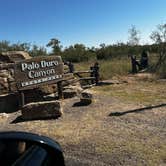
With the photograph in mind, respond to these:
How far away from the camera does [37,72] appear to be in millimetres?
12875

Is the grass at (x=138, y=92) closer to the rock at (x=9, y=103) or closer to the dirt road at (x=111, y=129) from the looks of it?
the dirt road at (x=111, y=129)

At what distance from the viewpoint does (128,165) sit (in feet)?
20.5

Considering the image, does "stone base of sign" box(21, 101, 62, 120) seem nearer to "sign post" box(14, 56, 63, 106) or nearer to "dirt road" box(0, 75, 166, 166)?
"dirt road" box(0, 75, 166, 166)

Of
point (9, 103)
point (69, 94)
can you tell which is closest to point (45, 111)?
point (69, 94)

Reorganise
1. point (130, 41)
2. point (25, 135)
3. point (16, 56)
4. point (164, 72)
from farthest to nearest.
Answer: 1. point (130, 41)
2. point (164, 72)
3. point (16, 56)
4. point (25, 135)

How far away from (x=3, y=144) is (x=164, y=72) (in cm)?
1733

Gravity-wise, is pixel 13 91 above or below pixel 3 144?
below

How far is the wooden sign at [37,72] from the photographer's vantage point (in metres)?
12.4

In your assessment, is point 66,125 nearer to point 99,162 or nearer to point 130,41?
point 99,162

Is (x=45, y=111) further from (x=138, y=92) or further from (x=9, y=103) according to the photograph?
(x=138, y=92)

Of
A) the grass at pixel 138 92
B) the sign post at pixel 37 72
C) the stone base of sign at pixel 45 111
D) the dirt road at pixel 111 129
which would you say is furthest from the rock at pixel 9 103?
the grass at pixel 138 92

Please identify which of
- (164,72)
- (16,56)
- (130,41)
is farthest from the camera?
(130,41)

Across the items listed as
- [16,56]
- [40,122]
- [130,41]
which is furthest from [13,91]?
[130,41]

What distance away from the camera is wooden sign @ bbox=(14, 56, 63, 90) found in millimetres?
12380
